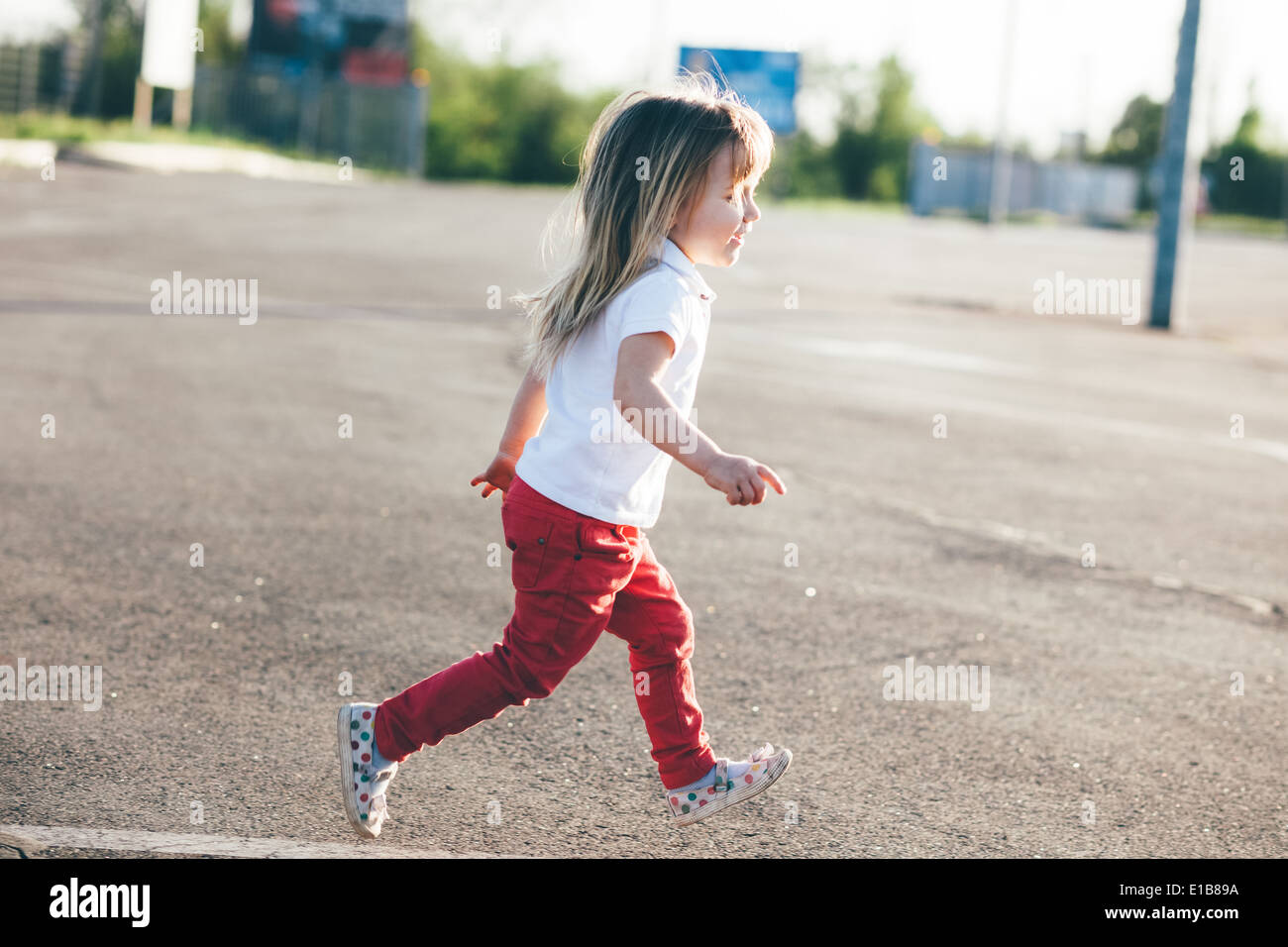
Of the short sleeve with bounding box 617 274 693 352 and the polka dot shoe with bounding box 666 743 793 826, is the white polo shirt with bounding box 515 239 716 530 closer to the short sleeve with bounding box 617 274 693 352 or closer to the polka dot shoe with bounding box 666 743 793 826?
the short sleeve with bounding box 617 274 693 352

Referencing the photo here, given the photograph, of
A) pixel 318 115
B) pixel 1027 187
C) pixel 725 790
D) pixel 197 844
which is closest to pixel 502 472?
pixel 725 790

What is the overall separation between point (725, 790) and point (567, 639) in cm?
52

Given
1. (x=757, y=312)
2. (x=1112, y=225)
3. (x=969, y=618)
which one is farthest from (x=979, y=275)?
(x=1112, y=225)

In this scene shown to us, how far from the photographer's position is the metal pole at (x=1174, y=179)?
14969mm

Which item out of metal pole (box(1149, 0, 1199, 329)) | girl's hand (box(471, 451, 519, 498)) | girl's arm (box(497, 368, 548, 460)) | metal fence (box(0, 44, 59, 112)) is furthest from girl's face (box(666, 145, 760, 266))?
metal fence (box(0, 44, 59, 112))

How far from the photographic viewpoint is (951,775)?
3.59 meters

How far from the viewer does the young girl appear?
2.95 m

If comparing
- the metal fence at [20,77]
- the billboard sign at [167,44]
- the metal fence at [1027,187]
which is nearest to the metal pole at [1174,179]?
the billboard sign at [167,44]

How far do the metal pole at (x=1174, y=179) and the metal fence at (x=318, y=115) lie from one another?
3360 centimetres

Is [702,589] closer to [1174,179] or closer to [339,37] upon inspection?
[1174,179]

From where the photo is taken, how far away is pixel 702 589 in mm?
5211

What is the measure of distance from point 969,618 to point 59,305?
9.14 meters

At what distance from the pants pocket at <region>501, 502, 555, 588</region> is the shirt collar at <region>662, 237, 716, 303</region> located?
579 mm
